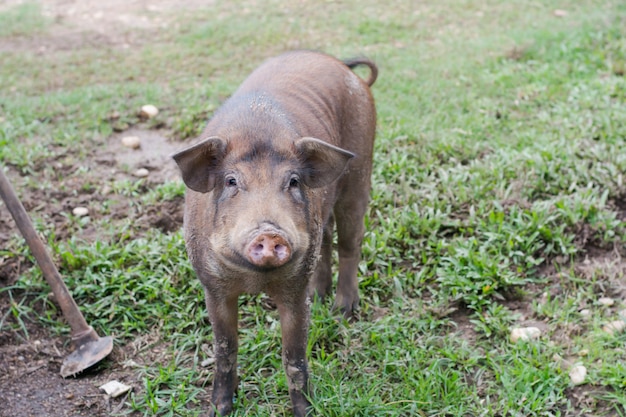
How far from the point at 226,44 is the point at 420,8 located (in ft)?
8.81

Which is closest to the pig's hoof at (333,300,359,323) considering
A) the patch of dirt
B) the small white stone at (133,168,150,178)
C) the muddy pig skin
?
the muddy pig skin

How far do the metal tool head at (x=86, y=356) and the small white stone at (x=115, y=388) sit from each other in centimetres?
16

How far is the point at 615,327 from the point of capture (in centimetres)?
422

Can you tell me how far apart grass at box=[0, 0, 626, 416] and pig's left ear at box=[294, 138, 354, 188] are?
1.15m

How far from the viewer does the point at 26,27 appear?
892 cm

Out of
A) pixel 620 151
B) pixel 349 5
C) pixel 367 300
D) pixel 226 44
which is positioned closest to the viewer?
pixel 367 300

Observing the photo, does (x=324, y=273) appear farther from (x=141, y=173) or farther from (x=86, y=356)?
(x=141, y=173)

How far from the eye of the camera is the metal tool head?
4055mm

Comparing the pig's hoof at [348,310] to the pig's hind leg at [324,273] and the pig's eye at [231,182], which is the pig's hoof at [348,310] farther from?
the pig's eye at [231,182]

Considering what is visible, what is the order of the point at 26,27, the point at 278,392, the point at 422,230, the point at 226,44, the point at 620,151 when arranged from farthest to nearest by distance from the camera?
the point at 26,27, the point at 226,44, the point at 620,151, the point at 422,230, the point at 278,392

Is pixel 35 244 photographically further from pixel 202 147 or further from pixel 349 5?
pixel 349 5

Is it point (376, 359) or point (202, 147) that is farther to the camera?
point (376, 359)

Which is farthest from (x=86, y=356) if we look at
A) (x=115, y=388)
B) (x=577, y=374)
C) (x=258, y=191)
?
(x=577, y=374)

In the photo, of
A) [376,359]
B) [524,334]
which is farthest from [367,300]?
[524,334]
